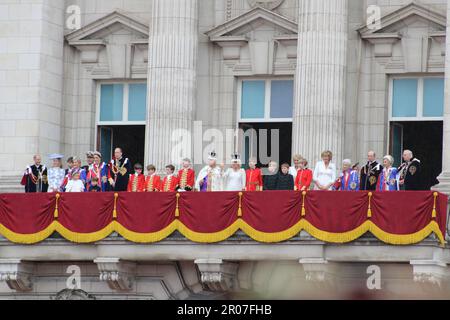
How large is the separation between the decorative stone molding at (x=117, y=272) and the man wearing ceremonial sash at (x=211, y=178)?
3293mm

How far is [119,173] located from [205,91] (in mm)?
5875

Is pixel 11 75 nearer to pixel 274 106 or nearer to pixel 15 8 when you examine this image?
pixel 15 8

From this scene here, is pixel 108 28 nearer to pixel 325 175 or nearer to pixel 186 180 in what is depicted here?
pixel 186 180

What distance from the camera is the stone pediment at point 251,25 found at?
72.4 metres

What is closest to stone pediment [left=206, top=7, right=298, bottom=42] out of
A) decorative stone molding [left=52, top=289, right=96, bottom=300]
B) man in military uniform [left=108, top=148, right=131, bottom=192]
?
man in military uniform [left=108, top=148, right=131, bottom=192]

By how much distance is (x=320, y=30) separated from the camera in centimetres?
6994

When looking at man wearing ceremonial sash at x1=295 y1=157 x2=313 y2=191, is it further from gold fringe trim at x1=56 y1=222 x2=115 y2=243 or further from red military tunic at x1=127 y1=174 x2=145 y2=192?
gold fringe trim at x1=56 y1=222 x2=115 y2=243

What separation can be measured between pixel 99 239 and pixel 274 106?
9.41m

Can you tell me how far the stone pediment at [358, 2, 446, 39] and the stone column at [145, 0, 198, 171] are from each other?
5635mm

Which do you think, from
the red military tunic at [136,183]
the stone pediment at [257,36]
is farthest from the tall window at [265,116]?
the red military tunic at [136,183]

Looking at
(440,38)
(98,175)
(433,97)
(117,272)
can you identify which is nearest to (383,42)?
(440,38)

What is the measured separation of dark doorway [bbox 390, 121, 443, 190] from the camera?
230ft
